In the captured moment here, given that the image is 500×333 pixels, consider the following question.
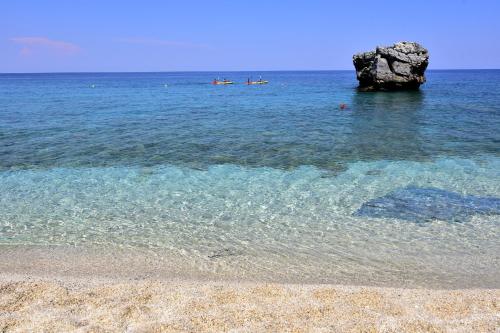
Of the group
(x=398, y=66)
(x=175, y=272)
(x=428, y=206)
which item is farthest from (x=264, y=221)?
(x=398, y=66)

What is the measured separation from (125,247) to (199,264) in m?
2.07

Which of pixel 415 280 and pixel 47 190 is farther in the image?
pixel 47 190

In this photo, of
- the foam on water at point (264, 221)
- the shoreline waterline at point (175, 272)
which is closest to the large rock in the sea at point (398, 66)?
the foam on water at point (264, 221)

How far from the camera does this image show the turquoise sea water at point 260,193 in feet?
29.9

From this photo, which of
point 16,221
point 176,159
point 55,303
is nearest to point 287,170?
point 176,159

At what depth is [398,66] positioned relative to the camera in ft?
199

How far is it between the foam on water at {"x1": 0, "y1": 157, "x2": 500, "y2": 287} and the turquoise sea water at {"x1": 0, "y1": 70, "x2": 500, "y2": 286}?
0.04 m

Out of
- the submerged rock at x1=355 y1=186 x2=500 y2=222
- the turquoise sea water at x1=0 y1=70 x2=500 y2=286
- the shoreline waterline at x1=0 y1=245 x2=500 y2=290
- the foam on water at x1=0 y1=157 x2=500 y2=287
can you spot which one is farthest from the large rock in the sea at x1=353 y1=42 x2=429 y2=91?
the shoreline waterline at x1=0 y1=245 x2=500 y2=290

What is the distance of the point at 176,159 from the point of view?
741 inches

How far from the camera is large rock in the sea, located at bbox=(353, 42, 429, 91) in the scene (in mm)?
60562

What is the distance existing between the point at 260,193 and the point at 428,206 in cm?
515

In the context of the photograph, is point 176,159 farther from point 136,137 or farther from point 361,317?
point 361,317

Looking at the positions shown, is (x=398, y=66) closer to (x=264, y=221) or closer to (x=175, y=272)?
(x=264, y=221)

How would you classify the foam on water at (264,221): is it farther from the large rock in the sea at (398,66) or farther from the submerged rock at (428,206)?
the large rock in the sea at (398,66)
